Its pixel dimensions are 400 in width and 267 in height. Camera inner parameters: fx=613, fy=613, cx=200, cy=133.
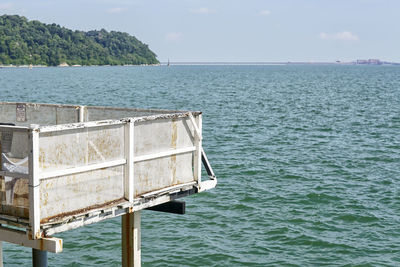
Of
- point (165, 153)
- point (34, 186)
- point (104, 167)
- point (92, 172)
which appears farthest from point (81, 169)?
point (165, 153)

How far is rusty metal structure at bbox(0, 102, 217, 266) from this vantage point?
293 inches

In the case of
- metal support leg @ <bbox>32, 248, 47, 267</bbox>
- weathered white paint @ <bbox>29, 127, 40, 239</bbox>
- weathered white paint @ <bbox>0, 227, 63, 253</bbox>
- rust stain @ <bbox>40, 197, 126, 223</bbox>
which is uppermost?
weathered white paint @ <bbox>29, 127, 40, 239</bbox>

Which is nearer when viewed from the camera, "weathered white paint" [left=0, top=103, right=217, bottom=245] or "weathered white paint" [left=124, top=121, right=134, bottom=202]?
"weathered white paint" [left=0, top=103, right=217, bottom=245]

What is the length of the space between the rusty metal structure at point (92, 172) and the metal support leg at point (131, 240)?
0.7 inches

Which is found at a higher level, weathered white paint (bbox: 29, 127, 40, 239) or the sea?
weathered white paint (bbox: 29, 127, 40, 239)

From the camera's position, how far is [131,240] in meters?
10.1

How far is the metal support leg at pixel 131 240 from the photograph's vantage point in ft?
32.9

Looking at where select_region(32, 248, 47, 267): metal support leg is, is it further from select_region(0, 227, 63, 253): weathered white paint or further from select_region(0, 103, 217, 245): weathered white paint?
select_region(0, 103, 217, 245): weathered white paint

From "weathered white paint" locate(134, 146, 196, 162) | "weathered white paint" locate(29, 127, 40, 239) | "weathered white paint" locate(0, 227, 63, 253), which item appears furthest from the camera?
"weathered white paint" locate(134, 146, 196, 162)

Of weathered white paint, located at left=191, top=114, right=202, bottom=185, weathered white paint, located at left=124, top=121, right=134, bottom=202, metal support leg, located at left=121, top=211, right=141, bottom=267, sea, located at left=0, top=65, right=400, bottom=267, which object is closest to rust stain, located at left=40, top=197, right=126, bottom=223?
weathered white paint, located at left=124, top=121, right=134, bottom=202

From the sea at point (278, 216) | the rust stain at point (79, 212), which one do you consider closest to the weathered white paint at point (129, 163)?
the rust stain at point (79, 212)

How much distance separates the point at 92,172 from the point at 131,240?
232 centimetres

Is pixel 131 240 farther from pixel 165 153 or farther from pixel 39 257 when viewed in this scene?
pixel 165 153

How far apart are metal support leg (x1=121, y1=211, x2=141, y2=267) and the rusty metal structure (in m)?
0.02
